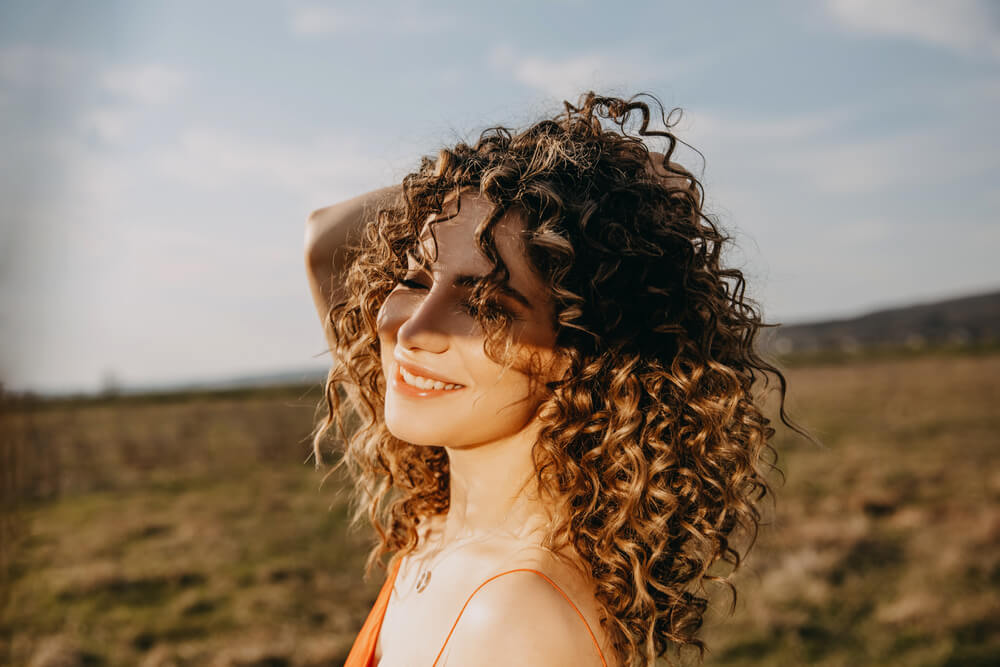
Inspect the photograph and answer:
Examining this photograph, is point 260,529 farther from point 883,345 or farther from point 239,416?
point 883,345

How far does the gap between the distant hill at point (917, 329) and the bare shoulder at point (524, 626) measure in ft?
105

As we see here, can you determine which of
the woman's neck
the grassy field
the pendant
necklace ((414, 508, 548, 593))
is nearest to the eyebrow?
the woman's neck

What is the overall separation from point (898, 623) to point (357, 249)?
5.59 metres

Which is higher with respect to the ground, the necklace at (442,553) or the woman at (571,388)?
the woman at (571,388)

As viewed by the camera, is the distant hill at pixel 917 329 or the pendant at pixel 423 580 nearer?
the pendant at pixel 423 580

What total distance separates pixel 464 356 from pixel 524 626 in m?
0.50

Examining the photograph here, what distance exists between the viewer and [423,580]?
5.05ft

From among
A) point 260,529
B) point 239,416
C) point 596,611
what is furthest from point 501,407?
point 239,416

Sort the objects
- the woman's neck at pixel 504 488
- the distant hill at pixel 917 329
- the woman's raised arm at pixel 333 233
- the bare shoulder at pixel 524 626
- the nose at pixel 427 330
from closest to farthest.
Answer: the bare shoulder at pixel 524 626
the nose at pixel 427 330
the woman's neck at pixel 504 488
the woman's raised arm at pixel 333 233
the distant hill at pixel 917 329

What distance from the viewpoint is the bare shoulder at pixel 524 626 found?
1146mm

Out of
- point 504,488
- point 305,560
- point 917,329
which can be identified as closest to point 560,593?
point 504,488

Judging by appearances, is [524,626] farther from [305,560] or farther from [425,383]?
[305,560]

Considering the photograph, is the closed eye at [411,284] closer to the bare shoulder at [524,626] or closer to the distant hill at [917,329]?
the bare shoulder at [524,626]

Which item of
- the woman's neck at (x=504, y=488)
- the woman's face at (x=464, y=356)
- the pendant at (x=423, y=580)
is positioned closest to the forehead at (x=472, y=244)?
the woman's face at (x=464, y=356)
